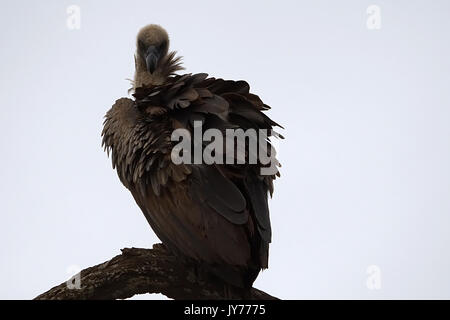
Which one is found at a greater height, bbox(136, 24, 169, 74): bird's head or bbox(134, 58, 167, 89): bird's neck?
bbox(136, 24, 169, 74): bird's head

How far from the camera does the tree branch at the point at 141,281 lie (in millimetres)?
6625

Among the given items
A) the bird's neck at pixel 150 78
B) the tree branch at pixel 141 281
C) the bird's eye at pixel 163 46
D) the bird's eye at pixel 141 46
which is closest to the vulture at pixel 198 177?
the tree branch at pixel 141 281

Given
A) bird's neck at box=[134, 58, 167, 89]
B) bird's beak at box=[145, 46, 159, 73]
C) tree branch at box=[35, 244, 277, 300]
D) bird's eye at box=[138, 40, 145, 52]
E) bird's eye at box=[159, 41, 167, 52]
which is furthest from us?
bird's eye at box=[138, 40, 145, 52]

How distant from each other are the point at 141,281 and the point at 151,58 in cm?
289

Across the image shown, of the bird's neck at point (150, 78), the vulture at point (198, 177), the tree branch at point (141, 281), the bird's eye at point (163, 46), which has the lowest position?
the tree branch at point (141, 281)

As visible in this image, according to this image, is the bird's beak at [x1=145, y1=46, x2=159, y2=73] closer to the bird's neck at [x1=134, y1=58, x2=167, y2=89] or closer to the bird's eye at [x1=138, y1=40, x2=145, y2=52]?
the bird's neck at [x1=134, y1=58, x2=167, y2=89]

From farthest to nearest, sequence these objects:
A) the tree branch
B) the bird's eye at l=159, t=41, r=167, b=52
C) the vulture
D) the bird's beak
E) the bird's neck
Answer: the bird's eye at l=159, t=41, r=167, b=52, the bird's beak, the bird's neck, the tree branch, the vulture

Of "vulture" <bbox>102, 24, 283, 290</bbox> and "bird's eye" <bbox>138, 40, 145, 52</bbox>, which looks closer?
"vulture" <bbox>102, 24, 283, 290</bbox>

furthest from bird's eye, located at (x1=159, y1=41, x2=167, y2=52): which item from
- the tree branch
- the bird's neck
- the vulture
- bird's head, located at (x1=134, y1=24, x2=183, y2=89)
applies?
the tree branch

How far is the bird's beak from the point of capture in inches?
339

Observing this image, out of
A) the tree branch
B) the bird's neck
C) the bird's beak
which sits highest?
the bird's beak

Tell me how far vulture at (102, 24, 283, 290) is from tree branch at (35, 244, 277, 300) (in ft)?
0.55

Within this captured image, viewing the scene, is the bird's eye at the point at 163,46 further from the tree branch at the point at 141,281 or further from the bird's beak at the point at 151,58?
the tree branch at the point at 141,281
